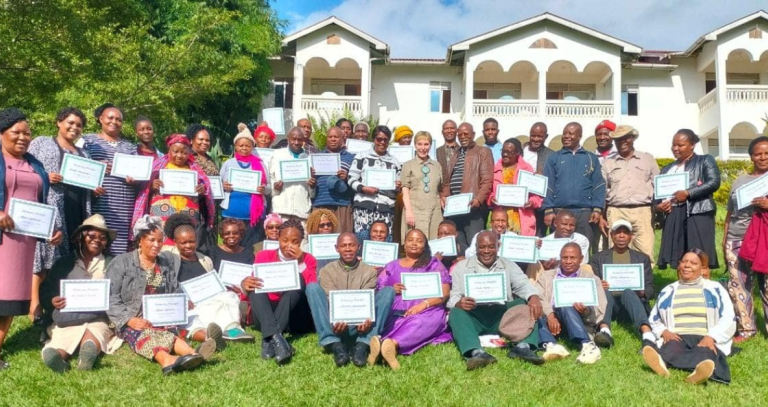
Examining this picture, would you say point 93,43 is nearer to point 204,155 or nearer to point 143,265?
point 204,155

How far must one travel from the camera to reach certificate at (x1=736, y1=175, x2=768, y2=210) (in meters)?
5.90

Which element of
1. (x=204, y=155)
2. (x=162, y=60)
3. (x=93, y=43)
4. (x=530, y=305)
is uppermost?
(x=162, y=60)

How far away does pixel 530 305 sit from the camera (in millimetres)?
5781

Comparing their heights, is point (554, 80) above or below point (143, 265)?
above

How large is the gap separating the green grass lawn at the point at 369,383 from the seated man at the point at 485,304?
0.22m

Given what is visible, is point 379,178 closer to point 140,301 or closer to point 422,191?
point 422,191

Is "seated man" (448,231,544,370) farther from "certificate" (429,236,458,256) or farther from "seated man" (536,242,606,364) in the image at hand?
"certificate" (429,236,458,256)

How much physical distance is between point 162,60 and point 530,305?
1117cm

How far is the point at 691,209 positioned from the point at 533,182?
1767mm

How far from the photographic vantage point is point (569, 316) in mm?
5711

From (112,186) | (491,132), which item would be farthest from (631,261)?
(112,186)

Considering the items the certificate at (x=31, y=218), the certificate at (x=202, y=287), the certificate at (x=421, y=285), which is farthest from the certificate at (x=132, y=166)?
the certificate at (x=421, y=285)

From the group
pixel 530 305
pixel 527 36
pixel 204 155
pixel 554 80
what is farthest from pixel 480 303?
pixel 554 80

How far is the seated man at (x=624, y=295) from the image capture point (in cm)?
584
